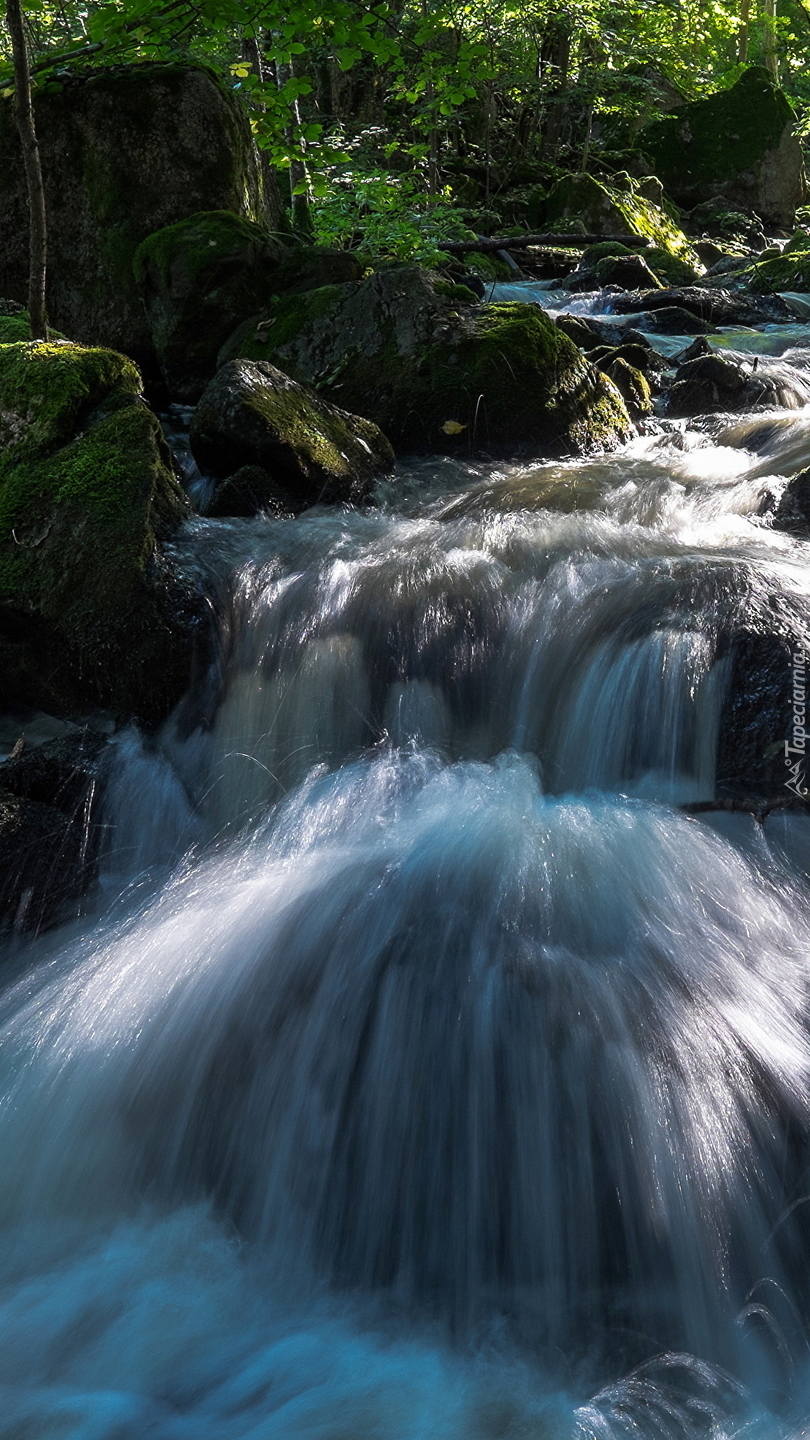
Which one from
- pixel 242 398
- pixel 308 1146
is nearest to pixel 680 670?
pixel 308 1146

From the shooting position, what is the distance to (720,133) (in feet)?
76.0

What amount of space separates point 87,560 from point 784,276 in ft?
42.7

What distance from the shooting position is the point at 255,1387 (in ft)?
7.22

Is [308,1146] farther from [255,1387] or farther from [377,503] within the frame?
[377,503]

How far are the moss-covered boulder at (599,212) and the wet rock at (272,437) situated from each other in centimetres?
1302

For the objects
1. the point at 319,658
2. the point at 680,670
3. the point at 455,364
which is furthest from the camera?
the point at 455,364

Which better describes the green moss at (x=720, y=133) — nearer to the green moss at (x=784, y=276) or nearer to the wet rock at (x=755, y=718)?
the green moss at (x=784, y=276)

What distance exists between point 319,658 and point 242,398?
2.13 meters

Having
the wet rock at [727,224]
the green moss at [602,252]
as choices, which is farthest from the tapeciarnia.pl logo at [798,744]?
the wet rock at [727,224]

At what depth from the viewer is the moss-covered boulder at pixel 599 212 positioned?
690 inches

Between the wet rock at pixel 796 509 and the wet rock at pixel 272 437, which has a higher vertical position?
the wet rock at pixel 272 437

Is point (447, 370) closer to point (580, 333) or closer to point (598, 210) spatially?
point (580, 333)

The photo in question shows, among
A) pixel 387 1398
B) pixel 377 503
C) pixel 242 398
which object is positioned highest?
pixel 242 398

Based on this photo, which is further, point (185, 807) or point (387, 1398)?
point (185, 807)
